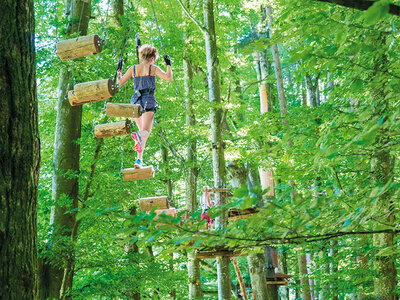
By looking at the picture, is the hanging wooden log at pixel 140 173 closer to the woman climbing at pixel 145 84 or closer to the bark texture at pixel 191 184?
the woman climbing at pixel 145 84

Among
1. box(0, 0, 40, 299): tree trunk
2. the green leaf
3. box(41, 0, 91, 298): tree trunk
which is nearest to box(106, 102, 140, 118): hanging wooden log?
box(41, 0, 91, 298): tree trunk

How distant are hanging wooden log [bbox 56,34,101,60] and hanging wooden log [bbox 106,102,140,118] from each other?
2.74ft

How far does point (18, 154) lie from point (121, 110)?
3.35m

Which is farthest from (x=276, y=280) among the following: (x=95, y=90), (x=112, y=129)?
(x=95, y=90)

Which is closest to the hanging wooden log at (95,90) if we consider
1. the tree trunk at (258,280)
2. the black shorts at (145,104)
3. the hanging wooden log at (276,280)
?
the black shorts at (145,104)

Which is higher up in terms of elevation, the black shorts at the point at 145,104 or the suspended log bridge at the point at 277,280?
the black shorts at the point at 145,104

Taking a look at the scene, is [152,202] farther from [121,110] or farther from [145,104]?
[121,110]

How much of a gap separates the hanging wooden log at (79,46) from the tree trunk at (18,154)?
231 centimetres

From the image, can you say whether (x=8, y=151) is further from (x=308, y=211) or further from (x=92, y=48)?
(x=92, y=48)

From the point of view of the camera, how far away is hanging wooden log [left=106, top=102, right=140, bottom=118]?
5.28 m

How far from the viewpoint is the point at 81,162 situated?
27.3ft

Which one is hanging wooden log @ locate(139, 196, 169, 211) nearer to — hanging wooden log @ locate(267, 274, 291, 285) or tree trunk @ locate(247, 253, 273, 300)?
tree trunk @ locate(247, 253, 273, 300)

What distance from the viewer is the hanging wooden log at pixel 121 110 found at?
528 cm

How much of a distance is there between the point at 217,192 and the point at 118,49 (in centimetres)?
320
